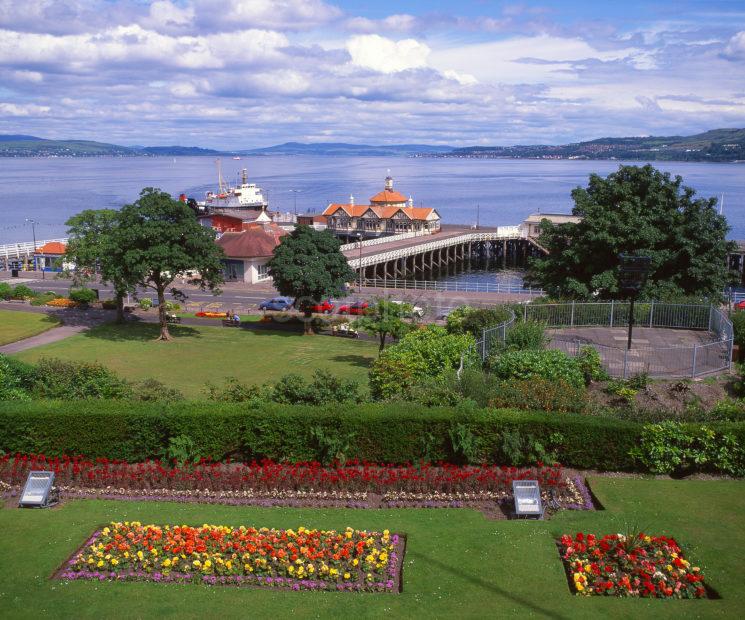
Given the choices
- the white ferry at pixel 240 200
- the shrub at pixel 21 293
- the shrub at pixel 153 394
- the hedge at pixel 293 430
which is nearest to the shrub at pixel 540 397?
the hedge at pixel 293 430

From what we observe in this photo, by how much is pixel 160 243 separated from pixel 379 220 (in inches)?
2618

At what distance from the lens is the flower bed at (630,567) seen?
37.3 feet

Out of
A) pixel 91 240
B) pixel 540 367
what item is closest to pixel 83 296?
pixel 91 240

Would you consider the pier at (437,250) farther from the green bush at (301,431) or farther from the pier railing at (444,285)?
the green bush at (301,431)

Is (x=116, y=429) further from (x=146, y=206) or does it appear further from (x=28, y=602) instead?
(x=146, y=206)

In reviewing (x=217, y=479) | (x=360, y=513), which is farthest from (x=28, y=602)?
(x=360, y=513)

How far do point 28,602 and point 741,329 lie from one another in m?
21.7

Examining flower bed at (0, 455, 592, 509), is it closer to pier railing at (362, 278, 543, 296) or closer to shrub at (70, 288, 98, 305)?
shrub at (70, 288, 98, 305)

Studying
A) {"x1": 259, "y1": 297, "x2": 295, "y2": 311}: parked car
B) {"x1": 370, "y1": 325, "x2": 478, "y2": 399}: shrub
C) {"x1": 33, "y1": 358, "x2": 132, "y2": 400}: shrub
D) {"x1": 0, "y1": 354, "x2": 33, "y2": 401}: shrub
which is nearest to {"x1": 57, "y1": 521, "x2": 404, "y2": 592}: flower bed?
{"x1": 33, "y1": 358, "x2": 132, "y2": 400}: shrub

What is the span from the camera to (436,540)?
13.1 metres

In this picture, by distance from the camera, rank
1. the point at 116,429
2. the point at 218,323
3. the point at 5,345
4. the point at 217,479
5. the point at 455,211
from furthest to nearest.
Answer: the point at 455,211 < the point at 218,323 < the point at 5,345 < the point at 116,429 < the point at 217,479

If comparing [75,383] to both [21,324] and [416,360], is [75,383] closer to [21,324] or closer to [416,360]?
[416,360]

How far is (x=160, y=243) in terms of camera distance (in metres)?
39.6

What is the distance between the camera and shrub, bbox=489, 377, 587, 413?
17375mm
